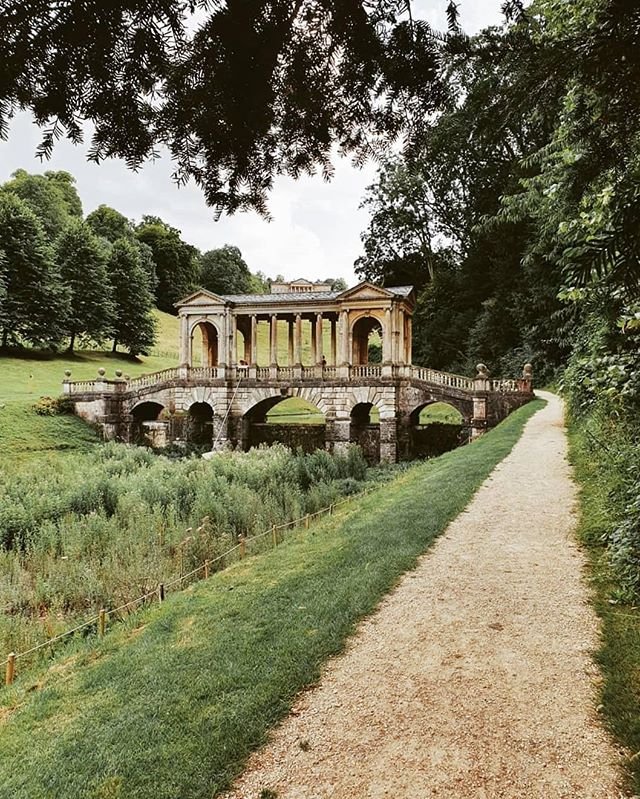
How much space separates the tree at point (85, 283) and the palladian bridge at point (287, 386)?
638 inches

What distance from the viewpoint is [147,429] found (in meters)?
30.9

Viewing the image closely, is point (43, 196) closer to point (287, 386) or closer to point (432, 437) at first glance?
point (287, 386)

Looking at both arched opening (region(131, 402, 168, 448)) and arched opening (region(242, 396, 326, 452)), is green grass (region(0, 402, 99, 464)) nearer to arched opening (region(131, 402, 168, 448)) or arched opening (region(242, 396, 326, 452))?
arched opening (region(131, 402, 168, 448))

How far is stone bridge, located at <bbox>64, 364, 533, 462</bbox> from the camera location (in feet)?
86.4

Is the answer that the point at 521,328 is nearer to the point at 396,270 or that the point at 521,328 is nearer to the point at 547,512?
the point at 396,270

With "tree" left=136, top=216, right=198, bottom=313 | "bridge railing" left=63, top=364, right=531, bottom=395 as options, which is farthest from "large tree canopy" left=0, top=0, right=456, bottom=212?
"tree" left=136, top=216, right=198, bottom=313

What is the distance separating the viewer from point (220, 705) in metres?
4.22

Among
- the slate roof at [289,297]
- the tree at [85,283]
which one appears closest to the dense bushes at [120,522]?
the slate roof at [289,297]

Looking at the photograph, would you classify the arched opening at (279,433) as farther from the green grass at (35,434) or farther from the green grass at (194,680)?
the green grass at (194,680)

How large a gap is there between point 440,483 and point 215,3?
10943 millimetres

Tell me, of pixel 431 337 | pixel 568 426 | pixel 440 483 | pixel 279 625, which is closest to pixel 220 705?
pixel 279 625

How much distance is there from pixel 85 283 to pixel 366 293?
1108 inches

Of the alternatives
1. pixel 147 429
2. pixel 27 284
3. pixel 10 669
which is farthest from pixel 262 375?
pixel 10 669

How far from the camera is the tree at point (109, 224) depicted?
6925 cm
